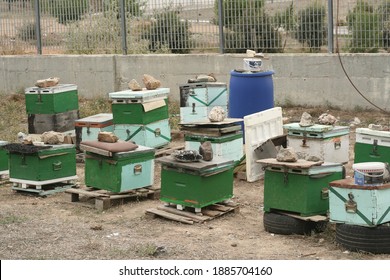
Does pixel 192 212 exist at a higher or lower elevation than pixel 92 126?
lower

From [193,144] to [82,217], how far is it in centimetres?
197

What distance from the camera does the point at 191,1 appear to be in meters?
17.8

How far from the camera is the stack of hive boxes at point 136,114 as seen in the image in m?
12.9

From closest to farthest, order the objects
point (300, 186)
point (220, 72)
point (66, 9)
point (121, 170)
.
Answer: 1. point (300, 186)
2. point (121, 170)
3. point (220, 72)
4. point (66, 9)

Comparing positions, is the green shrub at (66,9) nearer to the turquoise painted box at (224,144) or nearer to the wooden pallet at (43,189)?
the wooden pallet at (43,189)

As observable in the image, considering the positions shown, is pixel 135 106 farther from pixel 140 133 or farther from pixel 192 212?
pixel 192 212

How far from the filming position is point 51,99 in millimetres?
13695

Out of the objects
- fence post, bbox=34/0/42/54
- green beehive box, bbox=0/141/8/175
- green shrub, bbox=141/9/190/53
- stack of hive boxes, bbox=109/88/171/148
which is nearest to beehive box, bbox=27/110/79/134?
stack of hive boxes, bbox=109/88/171/148

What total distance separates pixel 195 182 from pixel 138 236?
885 mm

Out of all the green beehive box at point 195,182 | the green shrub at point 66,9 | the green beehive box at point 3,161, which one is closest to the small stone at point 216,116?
the green beehive box at point 195,182

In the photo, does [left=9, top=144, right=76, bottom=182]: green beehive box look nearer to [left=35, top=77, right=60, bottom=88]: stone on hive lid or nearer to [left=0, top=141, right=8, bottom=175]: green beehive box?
[left=0, top=141, right=8, bottom=175]: green beehive box

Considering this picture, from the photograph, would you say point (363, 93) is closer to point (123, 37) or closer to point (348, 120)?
point (348, 120)

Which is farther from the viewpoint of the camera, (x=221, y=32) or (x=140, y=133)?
(x=221, y=32)

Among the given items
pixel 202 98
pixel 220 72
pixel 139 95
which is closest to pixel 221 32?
pixel 220 72
